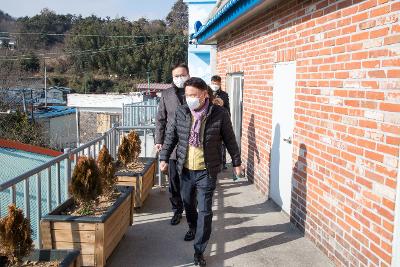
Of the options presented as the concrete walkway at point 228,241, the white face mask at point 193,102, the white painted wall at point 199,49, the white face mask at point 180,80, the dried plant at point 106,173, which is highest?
the white painted wall at point 199,49

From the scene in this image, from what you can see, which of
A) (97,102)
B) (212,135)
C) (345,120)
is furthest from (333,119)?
(97,102)

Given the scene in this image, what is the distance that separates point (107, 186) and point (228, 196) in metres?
2.37

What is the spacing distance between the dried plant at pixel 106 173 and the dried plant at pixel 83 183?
299mm

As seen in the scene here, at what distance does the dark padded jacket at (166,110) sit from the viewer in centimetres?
483

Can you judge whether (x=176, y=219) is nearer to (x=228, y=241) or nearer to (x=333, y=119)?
(x=228, y=241)

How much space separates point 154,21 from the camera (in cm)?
6041

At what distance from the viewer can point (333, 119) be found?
3828 mm

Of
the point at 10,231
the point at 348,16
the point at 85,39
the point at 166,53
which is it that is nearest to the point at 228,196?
the point at 348,16

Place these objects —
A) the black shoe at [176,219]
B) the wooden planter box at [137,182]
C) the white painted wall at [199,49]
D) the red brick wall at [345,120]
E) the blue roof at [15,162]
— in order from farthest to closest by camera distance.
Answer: the white painted wall at [199,49]
the blue roof at [15,162]
the wooden planter box at [137,182]
the black shoe at [176,219]
the red brick wall at [345,120]

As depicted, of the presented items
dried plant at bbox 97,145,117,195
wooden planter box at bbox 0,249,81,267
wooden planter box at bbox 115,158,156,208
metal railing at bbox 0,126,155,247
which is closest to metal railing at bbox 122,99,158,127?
metal railing at bbox 0,126,155,247

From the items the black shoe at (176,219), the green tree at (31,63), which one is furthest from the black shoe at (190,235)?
the green tree at (31,63)

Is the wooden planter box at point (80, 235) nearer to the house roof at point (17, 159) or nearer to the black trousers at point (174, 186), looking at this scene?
the black trousers at point (174, 186)

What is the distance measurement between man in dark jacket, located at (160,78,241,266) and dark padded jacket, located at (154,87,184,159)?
84 centimetres

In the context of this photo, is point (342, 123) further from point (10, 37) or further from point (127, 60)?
point (10, 37)
